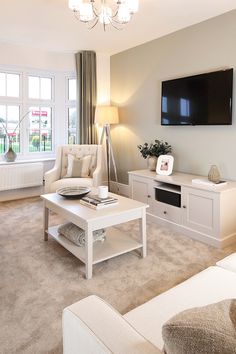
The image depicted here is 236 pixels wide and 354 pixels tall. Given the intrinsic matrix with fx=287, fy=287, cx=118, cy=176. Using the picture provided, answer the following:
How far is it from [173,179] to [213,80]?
4.08 ft

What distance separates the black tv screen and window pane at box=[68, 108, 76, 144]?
1931 mm

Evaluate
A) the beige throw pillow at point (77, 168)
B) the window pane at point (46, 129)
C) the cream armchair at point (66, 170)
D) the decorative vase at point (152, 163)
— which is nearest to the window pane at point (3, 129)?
the window pane at point (46, 129)

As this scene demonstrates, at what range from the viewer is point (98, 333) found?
2.89 ft

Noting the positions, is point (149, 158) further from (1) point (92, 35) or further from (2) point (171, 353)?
(2) point (171, 353)

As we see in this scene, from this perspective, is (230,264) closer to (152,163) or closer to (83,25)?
(152,163)

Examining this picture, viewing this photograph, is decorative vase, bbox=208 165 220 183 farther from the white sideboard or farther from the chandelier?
the chandelier

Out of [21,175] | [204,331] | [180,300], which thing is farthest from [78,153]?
[204,331]

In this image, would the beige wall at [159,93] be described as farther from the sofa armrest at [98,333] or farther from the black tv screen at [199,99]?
the sofa armrest at [98,333]

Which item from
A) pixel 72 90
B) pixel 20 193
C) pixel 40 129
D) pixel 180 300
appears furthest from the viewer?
pixel 72 90

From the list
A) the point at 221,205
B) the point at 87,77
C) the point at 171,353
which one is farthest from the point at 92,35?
the point at 171,353

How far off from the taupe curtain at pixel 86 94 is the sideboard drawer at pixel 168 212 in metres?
2.06

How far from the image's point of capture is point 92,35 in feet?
13.3

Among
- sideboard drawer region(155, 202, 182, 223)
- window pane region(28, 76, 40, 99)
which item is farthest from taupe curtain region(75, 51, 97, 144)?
sideboard drawer region(155, 202, 182, 223)

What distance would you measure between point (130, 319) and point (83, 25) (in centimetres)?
356
